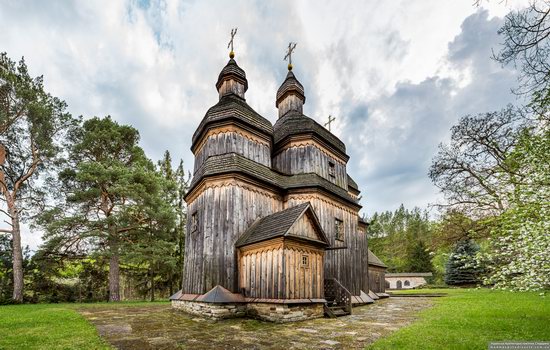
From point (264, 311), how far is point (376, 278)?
14405 mm

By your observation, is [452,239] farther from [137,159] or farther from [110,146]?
[110,146]

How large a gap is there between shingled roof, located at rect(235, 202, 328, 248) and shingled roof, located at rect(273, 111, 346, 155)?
4.63m

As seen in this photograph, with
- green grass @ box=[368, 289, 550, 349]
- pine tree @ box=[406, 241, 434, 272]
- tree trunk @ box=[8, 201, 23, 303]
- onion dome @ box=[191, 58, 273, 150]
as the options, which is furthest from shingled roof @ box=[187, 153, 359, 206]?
pine tree @ box=[406, 241, 434, 272]

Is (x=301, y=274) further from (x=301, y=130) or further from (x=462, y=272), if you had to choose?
(x=462, y=272)

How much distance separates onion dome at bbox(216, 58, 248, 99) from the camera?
45.9 feet

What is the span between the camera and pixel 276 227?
9.13 metres

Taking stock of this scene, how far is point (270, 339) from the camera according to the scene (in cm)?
594

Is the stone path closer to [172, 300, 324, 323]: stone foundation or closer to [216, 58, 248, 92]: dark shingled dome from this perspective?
[172, 300, 324, 323]: stone foundation

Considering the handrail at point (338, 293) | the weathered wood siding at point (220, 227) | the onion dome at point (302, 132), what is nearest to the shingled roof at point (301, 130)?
the onion dome at point (302, 132)

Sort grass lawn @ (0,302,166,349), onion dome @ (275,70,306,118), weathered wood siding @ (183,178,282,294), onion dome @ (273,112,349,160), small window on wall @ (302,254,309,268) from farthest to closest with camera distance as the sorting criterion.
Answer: onion dome @ (275,70,306,118), onion dome @ (273,112,349,160), weathered wood siding @ (183,178,282,294), small window on wall @ (302,254,309,268), grass lawn @ (0,302,166,349)

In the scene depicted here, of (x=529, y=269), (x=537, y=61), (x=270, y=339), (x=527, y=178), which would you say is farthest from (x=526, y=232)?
(x=270, y=339)

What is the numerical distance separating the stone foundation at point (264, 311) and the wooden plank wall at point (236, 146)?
5735mm

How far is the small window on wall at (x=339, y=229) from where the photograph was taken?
42.2 feet

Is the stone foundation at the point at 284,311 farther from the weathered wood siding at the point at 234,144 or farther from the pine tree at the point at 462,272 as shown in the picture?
the pine tree at the point at 462,272
